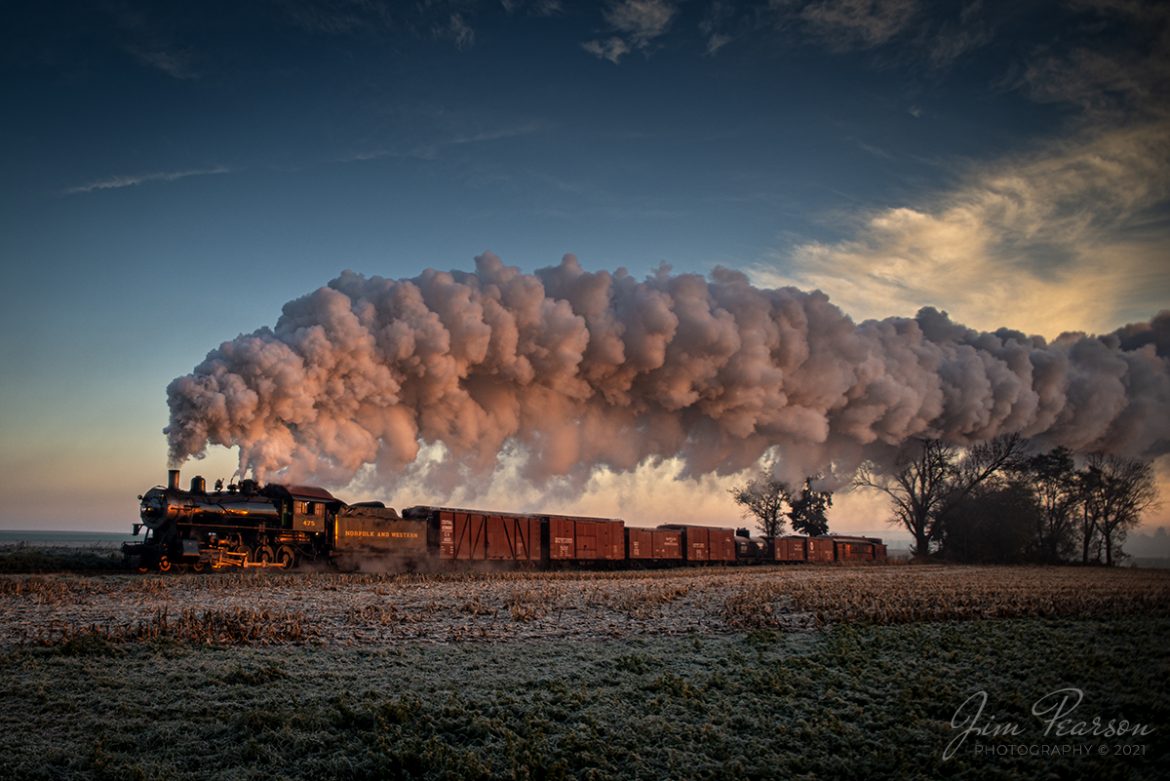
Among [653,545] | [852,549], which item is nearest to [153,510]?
[653,545]

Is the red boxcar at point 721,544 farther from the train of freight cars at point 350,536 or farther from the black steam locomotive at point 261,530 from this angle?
the black steam locomotive at point 261,530

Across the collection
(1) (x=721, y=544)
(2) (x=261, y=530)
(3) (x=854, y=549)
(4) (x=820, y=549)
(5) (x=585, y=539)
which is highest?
(2) (x=261, y=530)

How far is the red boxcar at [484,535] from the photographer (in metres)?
34.7

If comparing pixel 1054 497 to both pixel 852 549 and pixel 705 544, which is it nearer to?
pixel 852 549

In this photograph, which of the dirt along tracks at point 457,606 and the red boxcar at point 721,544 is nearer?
the dirt along tracks at point 457,606

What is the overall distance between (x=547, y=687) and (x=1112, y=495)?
72.2m

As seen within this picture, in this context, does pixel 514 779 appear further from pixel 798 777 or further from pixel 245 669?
pixel 245 669

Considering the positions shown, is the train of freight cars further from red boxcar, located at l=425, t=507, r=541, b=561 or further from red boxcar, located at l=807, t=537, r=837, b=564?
red boxcar, located at l=807, t=537, r=837, b=564

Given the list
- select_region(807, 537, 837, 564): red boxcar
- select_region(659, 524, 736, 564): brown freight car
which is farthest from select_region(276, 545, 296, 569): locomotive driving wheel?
select_region(807, 537, 837, 564): red boxcar

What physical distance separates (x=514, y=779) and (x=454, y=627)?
8.21m

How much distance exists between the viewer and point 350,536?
1246 inches

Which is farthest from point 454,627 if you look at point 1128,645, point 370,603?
point 1128,645

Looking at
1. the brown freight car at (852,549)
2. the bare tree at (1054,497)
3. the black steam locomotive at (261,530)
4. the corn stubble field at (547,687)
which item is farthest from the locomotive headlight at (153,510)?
the bare tree at (1054,497)

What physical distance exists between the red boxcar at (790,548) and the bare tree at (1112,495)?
30300mm
